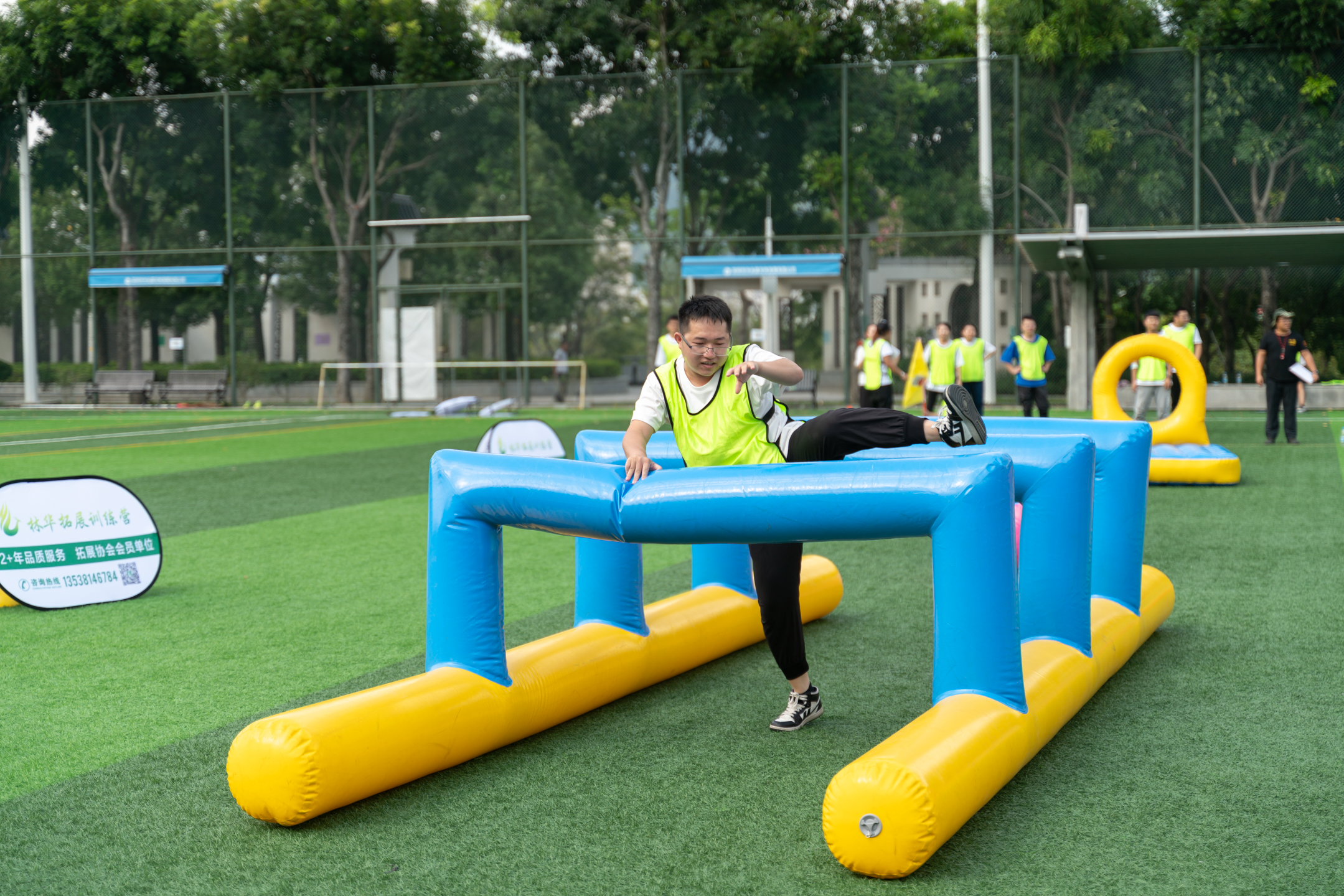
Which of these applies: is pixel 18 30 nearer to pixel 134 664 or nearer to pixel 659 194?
pixel 659 194

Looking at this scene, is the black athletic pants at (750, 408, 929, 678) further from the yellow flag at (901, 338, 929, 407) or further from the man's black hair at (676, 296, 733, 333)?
the yellow flag at (901, 338, 929, 407)

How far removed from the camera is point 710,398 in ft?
14.6

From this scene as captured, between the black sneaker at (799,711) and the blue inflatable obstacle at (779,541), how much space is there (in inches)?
21.8

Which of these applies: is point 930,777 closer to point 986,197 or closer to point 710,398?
point 710,398

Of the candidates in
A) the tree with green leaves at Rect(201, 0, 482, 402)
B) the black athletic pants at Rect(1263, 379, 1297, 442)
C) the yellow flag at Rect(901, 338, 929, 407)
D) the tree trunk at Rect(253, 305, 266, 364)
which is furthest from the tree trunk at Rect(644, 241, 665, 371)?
the black athletic pants at Rect(1263, 379, 1297, 442)

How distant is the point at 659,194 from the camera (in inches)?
1075

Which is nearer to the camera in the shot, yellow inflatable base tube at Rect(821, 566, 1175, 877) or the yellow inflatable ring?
yellow inflatable base tube at Rect(821, 566, 1175, 877)

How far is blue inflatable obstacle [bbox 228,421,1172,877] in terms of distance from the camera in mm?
3492

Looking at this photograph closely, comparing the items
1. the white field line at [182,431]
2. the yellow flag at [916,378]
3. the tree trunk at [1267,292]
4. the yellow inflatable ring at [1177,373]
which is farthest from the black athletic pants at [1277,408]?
the white field line at [182,431]

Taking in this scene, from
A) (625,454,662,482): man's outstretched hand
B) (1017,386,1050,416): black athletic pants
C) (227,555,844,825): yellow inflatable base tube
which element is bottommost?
(227,555,844,825): yellow inflatable base tube

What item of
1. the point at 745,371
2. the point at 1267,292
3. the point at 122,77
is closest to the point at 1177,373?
the point at 745,371

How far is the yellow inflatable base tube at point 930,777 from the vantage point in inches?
128

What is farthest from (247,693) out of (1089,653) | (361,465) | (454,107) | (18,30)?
(18,30)

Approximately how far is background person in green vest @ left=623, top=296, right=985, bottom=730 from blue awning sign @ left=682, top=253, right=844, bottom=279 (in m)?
22.1
